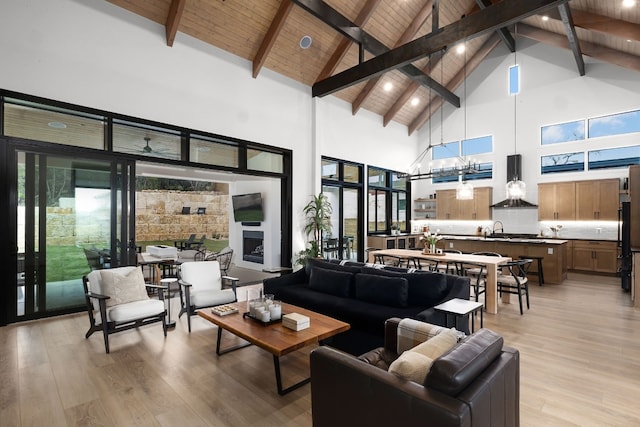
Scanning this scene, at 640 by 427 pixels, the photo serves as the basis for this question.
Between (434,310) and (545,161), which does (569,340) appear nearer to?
(434,310)

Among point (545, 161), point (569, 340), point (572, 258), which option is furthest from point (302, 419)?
point (545, 161)

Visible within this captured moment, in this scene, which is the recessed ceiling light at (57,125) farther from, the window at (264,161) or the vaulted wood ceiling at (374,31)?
the window at (264,161)

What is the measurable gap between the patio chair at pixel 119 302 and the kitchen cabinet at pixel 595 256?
9.18 metres

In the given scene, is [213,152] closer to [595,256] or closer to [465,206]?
[465,206]

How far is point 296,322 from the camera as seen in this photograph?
2.85 meters

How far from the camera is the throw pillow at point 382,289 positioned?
3426mm

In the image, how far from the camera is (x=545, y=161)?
346 inches

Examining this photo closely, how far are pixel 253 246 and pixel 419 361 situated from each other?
25.2 ft

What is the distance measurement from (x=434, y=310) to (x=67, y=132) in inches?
202

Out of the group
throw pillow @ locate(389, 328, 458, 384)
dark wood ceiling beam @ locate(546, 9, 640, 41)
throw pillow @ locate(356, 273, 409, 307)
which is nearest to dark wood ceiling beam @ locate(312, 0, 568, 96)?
dark wood ceiling beam @ locate(546, 9, 640, 41)

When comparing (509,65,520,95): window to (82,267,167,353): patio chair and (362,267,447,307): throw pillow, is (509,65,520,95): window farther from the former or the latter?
(82,267,167,353): patio chair

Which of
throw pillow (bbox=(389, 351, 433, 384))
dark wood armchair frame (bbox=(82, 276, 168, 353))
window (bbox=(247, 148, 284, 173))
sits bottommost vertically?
dark wood armchair frame (bbox=(82, 276, 168, 353))

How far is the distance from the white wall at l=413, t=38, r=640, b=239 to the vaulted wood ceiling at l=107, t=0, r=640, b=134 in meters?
0.58

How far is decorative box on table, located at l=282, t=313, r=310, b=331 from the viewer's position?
112 inches
